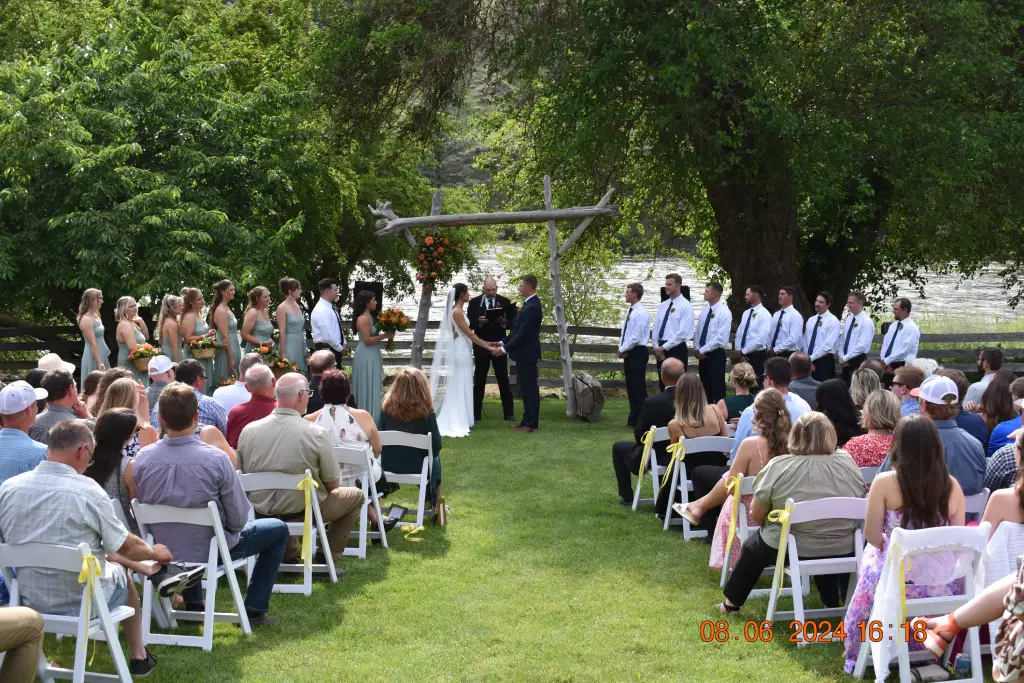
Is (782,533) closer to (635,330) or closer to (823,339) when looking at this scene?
(635,330)

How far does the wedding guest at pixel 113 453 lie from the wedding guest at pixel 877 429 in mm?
4295

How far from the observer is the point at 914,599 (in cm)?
518

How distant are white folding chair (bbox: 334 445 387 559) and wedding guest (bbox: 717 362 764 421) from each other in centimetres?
281

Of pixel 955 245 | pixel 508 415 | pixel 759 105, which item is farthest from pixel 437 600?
pixel 955 245

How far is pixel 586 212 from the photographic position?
1434cm

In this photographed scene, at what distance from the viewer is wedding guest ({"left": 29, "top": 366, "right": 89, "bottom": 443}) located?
701 centimetres

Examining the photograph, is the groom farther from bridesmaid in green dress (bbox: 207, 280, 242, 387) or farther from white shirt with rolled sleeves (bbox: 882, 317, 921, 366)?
white shirt with rolled sleeves (bbox: 882, 317, 921, 366)

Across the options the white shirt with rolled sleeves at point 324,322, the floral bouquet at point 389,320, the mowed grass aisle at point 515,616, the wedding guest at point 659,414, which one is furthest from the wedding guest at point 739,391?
the white shirt with rolled sleeves at point 324,322

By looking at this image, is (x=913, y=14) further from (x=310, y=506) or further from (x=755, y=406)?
(x=310, y=506)

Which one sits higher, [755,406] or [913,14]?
[913,14]

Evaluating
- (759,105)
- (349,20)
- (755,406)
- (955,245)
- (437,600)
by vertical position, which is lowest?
(437,600)

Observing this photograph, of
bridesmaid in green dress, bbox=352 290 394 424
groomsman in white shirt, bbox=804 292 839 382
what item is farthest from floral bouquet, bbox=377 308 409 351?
groomsman in white shirt, bbox=804 292 839 382

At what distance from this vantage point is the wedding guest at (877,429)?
6918mm

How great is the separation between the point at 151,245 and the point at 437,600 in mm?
9631
